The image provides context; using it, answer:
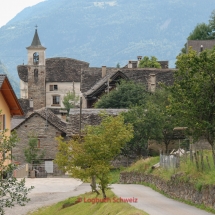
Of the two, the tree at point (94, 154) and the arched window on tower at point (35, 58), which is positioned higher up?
the arched window on tower at point (35, 58)

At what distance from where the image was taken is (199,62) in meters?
28.7

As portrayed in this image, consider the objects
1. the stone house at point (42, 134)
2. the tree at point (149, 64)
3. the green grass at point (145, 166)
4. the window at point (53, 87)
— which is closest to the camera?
the green grass at point (145, 166)

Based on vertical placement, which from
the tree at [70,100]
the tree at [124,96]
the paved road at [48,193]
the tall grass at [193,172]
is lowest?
the paved road at [48,193]

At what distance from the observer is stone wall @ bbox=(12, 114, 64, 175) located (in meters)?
70.8

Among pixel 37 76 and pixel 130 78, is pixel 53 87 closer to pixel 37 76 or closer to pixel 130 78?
pixel 37 76

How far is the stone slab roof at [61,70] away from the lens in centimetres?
13125

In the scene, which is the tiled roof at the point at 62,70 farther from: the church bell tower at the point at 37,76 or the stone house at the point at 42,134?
the stone house at the point at 42,134

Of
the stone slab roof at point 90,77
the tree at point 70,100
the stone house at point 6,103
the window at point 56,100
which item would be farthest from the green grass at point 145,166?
the window at point 56,100

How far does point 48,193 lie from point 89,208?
586 inches

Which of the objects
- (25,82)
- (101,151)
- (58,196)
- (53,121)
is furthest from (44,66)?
(101,151)

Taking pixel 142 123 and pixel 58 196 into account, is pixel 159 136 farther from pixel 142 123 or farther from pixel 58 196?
pixel 58 196

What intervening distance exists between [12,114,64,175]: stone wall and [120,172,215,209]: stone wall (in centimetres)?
2944

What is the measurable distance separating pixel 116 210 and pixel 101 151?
16.4 ft

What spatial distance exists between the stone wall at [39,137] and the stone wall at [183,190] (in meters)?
29.4
